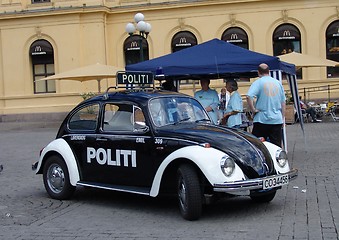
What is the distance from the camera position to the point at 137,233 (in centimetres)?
648

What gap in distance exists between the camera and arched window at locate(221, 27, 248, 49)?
30641 millimetres

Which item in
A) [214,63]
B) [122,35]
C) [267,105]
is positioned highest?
[122,35]

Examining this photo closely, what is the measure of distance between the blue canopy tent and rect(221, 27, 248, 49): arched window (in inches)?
707

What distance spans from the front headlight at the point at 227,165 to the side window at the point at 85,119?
2.37 meters

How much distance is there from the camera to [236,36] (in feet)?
101

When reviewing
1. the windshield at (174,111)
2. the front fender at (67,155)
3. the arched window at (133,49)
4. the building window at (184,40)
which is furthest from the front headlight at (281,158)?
the arched window at (133,49)

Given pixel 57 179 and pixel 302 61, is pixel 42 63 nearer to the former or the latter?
pixel 302 61

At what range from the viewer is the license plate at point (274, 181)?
6.81m

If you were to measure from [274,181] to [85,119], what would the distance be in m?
3.13

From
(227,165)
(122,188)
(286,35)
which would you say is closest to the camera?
(227,165)

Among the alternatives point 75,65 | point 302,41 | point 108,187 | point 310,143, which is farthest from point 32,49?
point 108,187

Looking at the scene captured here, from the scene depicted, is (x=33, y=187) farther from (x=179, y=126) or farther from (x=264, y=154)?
(x=264, y=154)

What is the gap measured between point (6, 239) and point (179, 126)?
2.67m

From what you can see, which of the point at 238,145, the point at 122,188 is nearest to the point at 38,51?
the point at 122,188
